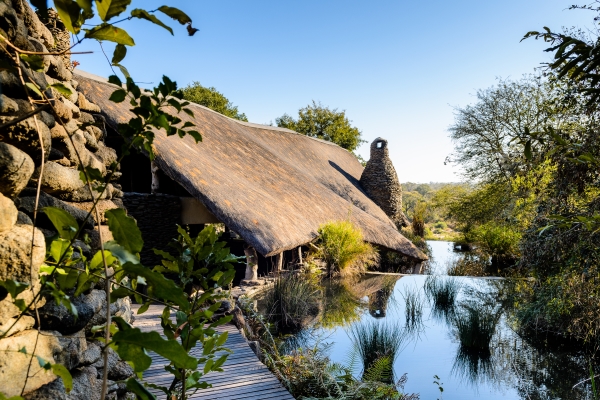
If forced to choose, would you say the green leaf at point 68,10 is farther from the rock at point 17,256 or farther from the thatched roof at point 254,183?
the thatched roof at point 254,183

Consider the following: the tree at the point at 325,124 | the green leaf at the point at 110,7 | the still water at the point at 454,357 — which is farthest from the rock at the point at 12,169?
the tree at the point at 325,124

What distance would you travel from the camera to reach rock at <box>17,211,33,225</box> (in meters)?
1.26

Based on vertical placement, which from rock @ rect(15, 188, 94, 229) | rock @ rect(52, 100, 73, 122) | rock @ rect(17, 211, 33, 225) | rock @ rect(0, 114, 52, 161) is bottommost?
rock @ rect(17, 211, 33, 225)

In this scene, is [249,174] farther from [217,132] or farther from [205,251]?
[205,251]

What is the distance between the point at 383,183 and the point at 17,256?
54.2 feet

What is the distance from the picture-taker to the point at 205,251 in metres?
1.53

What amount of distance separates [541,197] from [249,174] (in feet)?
18.3

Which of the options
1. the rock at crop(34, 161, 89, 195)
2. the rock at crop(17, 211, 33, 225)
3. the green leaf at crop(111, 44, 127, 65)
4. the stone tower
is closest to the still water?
the rock at crop(34, 161, 89, 195)

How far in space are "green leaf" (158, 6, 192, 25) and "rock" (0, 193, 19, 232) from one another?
2.32 feet

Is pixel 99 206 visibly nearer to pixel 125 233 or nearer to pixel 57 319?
pixel 57 319

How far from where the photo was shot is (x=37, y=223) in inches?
57.1

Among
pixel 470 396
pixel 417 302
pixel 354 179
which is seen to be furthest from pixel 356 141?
pixel 470 396

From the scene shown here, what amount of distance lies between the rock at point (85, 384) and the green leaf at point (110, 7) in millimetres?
1153

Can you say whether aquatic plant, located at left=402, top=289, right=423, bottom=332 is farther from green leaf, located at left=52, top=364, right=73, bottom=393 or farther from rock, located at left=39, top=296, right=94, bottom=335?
green leaf, located at left=52, top=364, right=73, bottom=393
